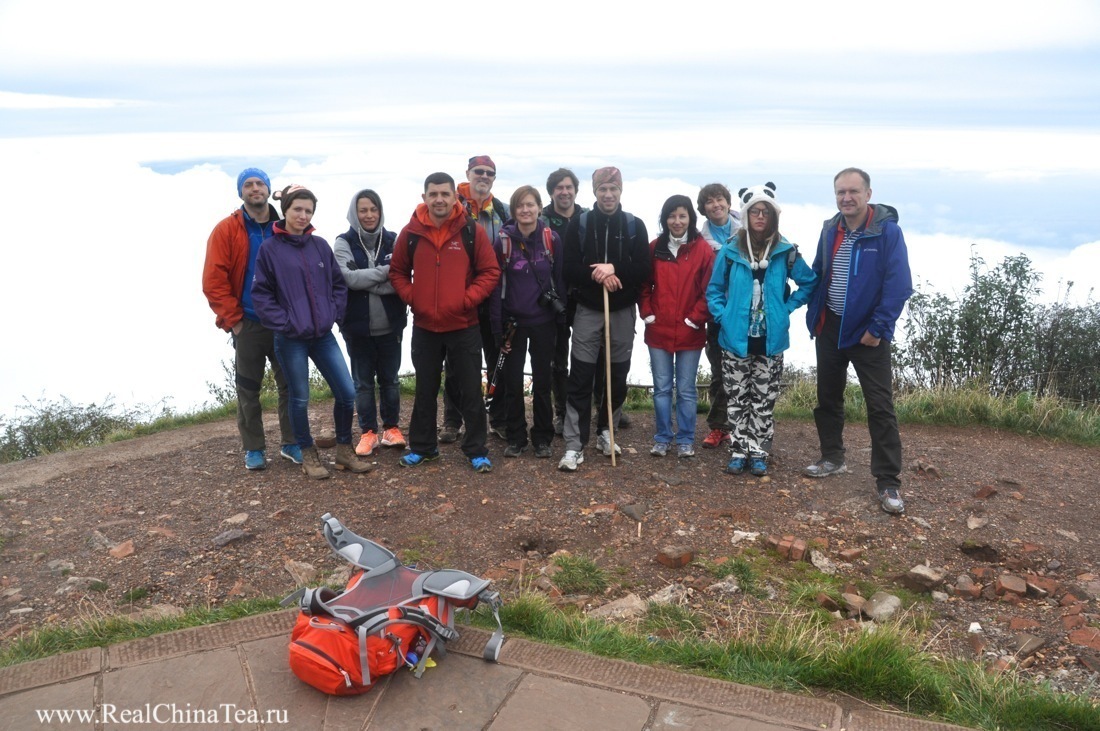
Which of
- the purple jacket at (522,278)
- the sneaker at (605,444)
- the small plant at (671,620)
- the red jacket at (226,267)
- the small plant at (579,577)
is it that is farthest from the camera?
the sneaker at (605,444)

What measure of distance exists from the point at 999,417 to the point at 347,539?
685 centimetres

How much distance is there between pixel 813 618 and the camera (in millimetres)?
4336

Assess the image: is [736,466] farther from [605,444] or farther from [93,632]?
[93,632]

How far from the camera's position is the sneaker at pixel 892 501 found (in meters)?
5.94

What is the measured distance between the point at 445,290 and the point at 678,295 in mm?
1821

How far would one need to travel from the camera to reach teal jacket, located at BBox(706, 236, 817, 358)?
20.9 feet

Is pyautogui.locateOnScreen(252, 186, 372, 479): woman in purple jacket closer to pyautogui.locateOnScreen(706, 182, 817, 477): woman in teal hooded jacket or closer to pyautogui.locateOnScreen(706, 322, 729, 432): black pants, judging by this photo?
pyautogui.locateOnScreen(706, 182, 817, 477): woman in teal hooded jacket

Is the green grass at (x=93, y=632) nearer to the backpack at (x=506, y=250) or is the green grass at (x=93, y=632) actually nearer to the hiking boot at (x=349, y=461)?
the hiking boot at (x=349, y=461)

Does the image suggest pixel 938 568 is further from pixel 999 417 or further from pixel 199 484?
pixel 199 484

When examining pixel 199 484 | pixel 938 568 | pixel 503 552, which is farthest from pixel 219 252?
pixel 938 568

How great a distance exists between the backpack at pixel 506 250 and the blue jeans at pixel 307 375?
1.36m

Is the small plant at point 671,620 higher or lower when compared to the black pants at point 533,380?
lower

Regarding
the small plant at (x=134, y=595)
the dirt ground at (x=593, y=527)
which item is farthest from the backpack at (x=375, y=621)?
the small plant at (x=134, y=595)

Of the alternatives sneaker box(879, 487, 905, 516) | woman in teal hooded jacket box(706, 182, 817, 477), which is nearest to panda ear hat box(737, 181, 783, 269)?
woman in teal hooded jacket box(706, 182, 817, 477)
